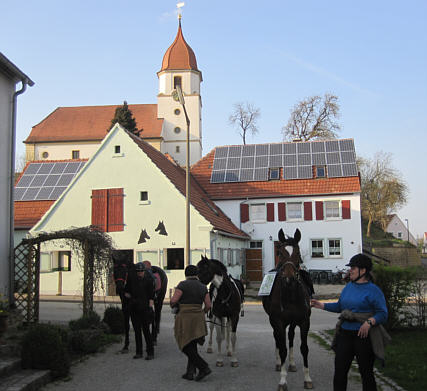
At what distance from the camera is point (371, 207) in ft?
201

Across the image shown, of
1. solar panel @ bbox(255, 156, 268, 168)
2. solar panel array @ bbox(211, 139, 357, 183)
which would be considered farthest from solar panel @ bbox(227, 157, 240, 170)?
solar panel @ bbox(255, 156, 268, 168)

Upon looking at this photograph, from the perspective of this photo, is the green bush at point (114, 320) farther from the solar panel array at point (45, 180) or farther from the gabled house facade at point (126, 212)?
the solar panel array at point (45, 180)

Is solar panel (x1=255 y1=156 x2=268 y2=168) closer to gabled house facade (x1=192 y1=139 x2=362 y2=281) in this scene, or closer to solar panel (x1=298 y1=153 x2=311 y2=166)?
gabled house facade (x1=192 y1=139 x2=362 y2=281)

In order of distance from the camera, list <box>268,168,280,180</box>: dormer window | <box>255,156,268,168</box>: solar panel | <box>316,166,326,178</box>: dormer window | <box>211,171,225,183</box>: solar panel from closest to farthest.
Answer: <box>316,166,326,178</box>: dormer window
<box>268,168,280,180</box>: dormer window
<box>211,171,225,183</box>: solar panel
<box>255,156,268,168</box>: solar panel

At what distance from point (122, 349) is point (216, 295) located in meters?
2.64

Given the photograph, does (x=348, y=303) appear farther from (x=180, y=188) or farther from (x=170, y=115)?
(x=170, y=115)

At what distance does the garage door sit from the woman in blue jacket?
28.0 m

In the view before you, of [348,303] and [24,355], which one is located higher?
[348,303]

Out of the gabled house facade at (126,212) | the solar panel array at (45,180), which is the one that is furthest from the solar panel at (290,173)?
the solar panel array at (45,180)

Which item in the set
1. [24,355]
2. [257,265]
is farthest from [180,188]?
[24,355]

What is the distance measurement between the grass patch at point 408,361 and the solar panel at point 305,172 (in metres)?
23.4

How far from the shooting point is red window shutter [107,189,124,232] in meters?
26.1

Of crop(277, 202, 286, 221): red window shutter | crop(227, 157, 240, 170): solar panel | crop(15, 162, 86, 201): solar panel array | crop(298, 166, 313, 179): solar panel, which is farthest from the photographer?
Result: crop(227, 157, 240, 170): solar panel

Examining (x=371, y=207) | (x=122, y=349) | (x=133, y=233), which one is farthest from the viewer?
(x=371, y=207)
